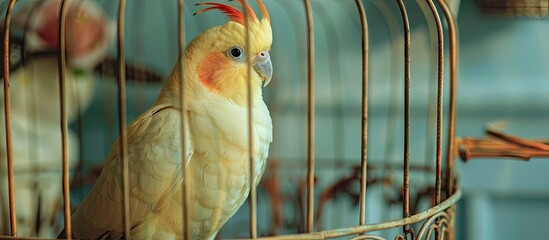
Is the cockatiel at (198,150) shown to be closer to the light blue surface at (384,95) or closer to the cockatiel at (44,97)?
the cockatiel at (44,97)

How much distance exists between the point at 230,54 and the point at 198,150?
0.11 m

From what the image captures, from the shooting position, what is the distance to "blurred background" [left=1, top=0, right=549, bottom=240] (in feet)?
3.66

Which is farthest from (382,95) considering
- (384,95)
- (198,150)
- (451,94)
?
(198,150)

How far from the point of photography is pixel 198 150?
581 millimetres

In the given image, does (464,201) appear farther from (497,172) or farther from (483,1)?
(483,1)

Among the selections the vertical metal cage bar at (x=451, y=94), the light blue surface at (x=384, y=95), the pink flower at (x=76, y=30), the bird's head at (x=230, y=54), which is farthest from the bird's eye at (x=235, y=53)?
the light blue surface at (x=384, y=95)

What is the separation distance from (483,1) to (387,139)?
12.1 inches

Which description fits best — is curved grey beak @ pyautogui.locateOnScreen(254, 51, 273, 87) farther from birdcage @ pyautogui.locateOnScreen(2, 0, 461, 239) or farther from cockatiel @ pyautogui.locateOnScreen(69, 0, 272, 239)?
birdcage @ pyautogui.locateOnScreen(2, 0, 461, 239)

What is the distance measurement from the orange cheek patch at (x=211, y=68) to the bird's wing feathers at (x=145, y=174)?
5 cm

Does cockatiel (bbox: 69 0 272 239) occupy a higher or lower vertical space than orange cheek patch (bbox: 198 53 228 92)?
lower

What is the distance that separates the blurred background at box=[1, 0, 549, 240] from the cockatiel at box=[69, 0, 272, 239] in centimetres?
46

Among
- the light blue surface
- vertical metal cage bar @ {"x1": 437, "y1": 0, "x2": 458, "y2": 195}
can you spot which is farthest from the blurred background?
vertical metal cage bar @ {"x1": 437, "y1": 0, "x2": 458, "y2": 195}

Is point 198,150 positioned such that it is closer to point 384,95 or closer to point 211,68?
point 211,68

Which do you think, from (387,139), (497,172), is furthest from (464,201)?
(387,139)
